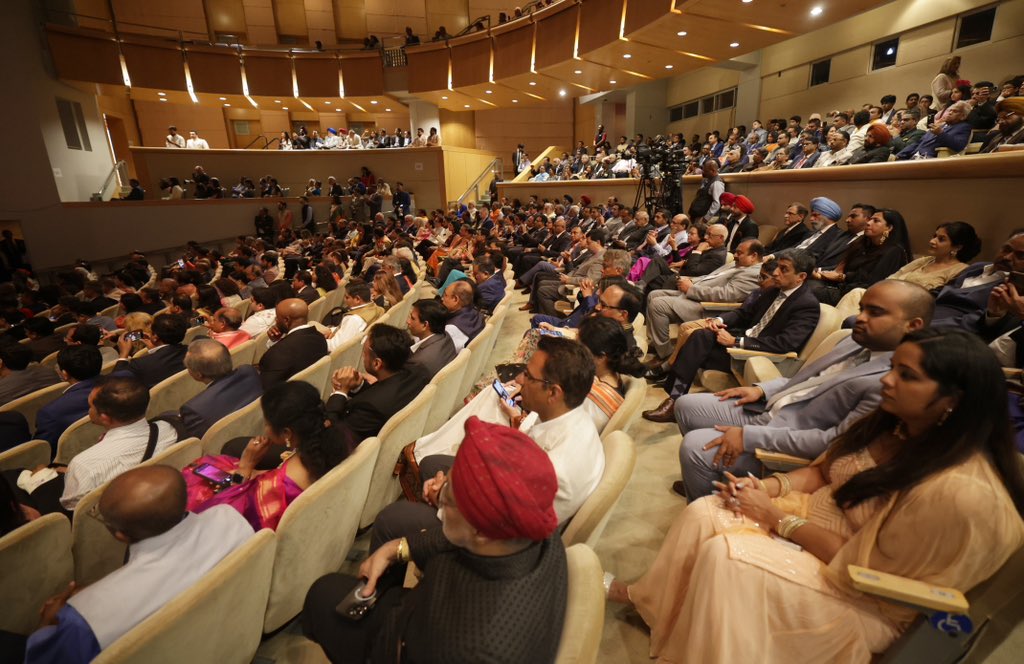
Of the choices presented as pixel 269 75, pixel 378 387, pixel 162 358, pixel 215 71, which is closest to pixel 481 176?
pixel 269 75

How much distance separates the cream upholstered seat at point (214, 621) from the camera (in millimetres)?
858

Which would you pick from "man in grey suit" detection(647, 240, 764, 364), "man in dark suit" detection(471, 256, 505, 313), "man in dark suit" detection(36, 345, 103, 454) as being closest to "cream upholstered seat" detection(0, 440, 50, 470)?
"man in dark suit" detection(36, 345, 103, 454)

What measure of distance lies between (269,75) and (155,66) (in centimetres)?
252

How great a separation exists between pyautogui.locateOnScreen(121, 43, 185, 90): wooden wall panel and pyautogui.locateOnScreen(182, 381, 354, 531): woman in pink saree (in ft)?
45.5

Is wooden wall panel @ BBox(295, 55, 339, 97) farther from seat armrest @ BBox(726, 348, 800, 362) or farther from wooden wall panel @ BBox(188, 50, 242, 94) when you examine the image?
seat armrest @ BBox(726, 348, 800, 362)

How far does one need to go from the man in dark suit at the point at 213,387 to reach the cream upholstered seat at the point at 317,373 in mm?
236

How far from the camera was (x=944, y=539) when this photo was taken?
38.3 inches

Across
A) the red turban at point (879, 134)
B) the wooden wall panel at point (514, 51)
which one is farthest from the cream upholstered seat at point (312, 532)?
the wooden wall panel at point (514, 51)

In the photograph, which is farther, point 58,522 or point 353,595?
point 58,522

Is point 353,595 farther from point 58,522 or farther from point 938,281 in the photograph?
point 938,281

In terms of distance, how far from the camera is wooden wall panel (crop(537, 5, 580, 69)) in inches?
360

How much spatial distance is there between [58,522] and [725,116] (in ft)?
45.3

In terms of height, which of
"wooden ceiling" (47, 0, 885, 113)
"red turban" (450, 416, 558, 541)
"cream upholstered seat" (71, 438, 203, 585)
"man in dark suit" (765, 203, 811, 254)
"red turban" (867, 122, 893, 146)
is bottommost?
"cream upholstered seat" (71, 438, 203, 585)

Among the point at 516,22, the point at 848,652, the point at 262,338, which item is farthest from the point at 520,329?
the point at 516,22
